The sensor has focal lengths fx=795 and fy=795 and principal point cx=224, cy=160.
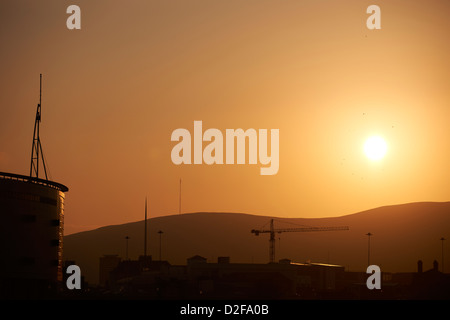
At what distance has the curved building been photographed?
15162 cm

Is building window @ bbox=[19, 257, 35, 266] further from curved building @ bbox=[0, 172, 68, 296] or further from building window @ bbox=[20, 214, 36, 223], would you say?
building window @ bbox=[20, 214, 36, 223]

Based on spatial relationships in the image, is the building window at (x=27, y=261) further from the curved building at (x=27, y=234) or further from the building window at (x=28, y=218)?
the building window at (x=28, y=218)

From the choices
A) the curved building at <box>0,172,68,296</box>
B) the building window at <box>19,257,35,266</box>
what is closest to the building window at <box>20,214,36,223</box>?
the curved building at <box>0,172,68,296</box>

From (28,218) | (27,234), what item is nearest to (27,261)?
(27,234)

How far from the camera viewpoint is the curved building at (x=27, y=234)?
152m

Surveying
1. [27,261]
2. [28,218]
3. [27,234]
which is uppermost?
[28,218]

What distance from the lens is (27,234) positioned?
155625 mm

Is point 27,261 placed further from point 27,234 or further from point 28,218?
point 28,218

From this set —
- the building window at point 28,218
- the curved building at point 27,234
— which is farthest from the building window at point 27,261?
the building window at point 28,218

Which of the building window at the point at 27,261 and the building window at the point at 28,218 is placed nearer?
the building window at the point at 28,218

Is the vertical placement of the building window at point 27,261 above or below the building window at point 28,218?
below
